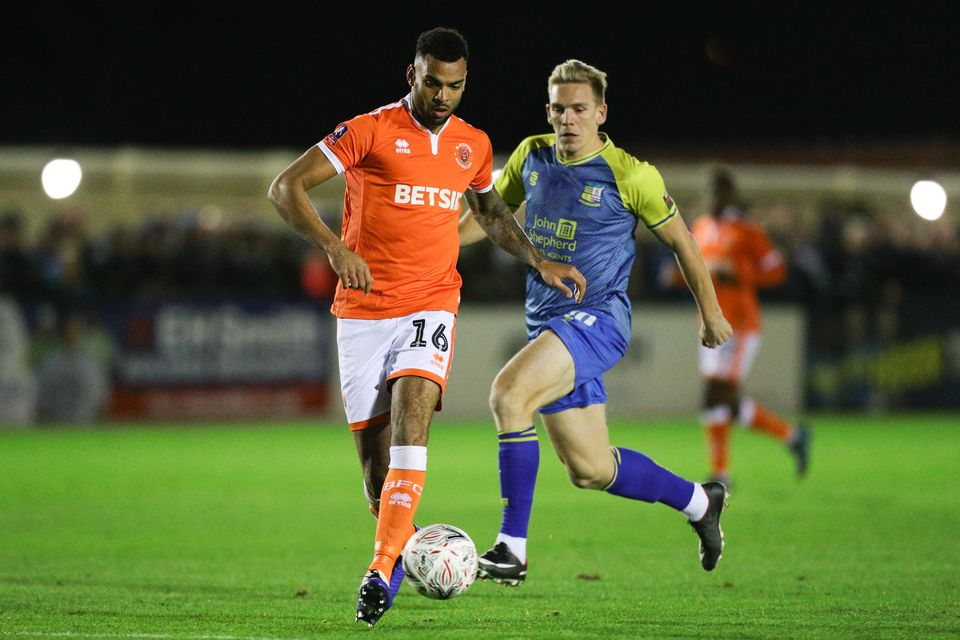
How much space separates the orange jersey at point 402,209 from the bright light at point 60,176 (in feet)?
44.2

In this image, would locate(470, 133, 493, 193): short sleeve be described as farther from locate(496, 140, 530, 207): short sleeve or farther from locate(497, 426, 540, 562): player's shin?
locate(497, 426, 540, 562): player's shin

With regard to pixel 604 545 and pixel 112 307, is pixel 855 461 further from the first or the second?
pixel 112 307

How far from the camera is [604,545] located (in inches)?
381

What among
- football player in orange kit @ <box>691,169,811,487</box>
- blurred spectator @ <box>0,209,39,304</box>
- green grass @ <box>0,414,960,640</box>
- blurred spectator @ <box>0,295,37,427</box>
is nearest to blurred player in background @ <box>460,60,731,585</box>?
green grass @ <box>0,414,960,640</box>

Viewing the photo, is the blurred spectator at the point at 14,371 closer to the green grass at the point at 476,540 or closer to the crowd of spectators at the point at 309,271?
the crowd of spectators at the point at 309,271

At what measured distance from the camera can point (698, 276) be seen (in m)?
7.80

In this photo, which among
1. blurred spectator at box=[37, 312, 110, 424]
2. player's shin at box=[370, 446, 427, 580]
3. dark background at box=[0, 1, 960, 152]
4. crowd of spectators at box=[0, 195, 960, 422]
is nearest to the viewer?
player's shin at box=[370, 446, 427, 580]

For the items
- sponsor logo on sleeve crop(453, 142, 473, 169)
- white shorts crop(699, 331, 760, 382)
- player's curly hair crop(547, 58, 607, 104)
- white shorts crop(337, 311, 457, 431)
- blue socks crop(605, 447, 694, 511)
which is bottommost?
blue socks crop(605, 447, 694, 511)

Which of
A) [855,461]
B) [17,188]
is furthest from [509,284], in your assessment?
[17,188]

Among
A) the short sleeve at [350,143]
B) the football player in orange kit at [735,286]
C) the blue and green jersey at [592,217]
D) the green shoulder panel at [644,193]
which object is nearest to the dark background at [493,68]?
the football player in orange kit at [735,286]

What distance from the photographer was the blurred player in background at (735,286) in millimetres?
13445

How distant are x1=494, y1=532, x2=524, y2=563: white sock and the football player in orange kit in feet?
20.4

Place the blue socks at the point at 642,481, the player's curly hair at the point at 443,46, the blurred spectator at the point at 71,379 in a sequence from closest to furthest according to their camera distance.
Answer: the player's curly hair at the point at 443,46 → the blue socks at the point at 642,481 → the blurred spectator at the point at 71,379

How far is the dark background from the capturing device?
3650 cm
